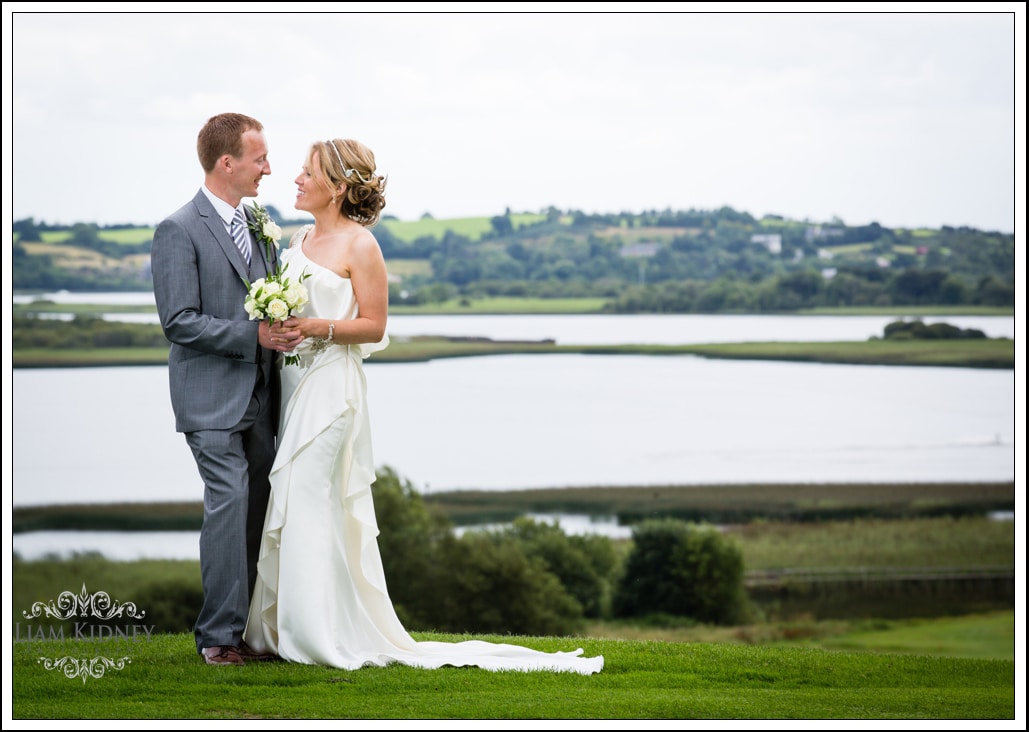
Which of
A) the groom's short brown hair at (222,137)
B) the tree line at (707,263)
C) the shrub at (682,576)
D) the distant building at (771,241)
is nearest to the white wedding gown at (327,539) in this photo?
the groom's short brown hair at (222,137)

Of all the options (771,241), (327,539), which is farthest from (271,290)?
(771,241)

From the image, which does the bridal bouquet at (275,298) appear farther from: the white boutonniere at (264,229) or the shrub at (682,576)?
the shrub at (682,576)

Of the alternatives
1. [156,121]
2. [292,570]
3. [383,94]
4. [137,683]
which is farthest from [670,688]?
[383,94]

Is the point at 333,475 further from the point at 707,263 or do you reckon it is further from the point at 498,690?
the point at 707,263

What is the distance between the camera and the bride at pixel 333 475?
219 inches

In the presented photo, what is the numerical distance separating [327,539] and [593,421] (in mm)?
57674

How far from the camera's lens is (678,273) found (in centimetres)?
6962

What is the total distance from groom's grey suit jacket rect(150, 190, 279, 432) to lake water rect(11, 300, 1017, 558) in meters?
52.7

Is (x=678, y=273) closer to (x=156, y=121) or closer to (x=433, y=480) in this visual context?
(x=433, y=480)

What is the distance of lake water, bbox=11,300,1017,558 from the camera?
192 feet

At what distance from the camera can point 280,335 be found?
5465 mm

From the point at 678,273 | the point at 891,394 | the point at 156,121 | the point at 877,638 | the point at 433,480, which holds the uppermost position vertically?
the point at 156,121

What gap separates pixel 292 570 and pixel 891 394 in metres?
61.9

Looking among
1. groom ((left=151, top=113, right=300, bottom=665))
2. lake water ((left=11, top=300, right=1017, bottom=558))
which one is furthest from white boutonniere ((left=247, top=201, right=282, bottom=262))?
lake water ((left=11, top=300, right=1017, bottom=558))
